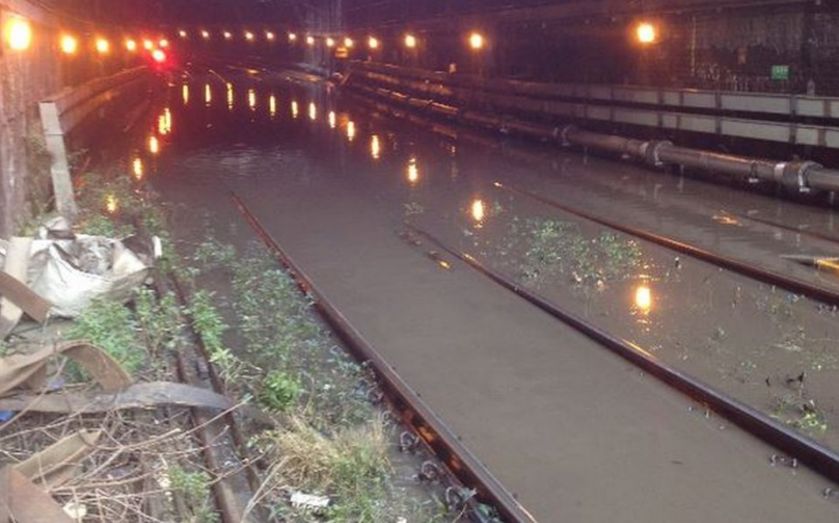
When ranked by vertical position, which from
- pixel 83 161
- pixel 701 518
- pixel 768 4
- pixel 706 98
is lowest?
pixel 701 518

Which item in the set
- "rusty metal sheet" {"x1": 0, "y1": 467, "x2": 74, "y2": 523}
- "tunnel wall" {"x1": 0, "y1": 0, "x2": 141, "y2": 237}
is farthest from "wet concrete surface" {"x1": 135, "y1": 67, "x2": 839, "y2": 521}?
→ "rusty metal sheet" {"x1": 0, "y1": 467, "x2": 74, "y2": 523}

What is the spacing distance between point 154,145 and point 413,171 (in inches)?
367

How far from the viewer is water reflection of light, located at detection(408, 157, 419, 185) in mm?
19219

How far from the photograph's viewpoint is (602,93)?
21.6 metres

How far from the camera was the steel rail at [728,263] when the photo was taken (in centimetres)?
989

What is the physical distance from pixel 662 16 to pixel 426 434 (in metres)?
14.9

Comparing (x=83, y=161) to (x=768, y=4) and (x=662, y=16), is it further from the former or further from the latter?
(x=768, y=4)

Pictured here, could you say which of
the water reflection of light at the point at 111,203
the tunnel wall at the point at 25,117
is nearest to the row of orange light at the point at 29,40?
the tunnel wall at the point at 25,117

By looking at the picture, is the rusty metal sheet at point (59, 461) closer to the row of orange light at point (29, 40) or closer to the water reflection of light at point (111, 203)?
the row of orange light at point (29, 40)

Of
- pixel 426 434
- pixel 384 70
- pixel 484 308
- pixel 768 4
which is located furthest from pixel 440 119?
pixel 426 434

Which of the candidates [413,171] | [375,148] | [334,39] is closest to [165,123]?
[375,148]

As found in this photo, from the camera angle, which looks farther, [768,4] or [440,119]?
[440,119]

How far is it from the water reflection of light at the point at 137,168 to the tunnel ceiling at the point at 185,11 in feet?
12.5

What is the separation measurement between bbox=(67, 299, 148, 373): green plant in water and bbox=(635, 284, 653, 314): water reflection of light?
209 inches
